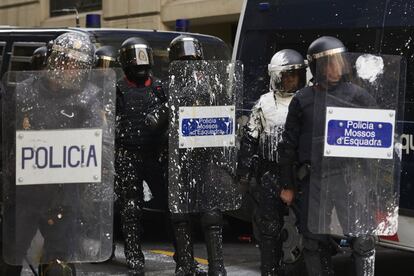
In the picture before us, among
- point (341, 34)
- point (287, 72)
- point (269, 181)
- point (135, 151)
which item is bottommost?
point (269, 181)

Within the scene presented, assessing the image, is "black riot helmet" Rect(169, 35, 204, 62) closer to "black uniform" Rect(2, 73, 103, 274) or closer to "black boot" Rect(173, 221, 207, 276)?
"black boot" Rect(173, 221, 207, 276)

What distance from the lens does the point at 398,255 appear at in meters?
8.47

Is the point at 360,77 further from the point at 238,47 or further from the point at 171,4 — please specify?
the point at 171,4

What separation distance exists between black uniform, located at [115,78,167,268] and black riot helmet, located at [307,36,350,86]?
4.83 ft

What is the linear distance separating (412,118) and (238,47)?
7.77 feet

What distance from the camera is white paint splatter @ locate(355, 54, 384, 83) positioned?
5.48 m

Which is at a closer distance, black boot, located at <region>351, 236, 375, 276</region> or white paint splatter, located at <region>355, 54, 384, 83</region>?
white paint splatter, located at <region>355, 54, 384, 83</region>

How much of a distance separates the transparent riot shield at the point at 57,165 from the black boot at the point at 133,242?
1971 millimetres

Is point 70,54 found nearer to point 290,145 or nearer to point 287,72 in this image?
point 290,145

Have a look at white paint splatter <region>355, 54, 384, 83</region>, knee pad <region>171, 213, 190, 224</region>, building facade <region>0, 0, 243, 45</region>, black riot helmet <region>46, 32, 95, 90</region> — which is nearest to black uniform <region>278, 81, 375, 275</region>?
white paint splatter <region>355, 54, 384, 83</region>

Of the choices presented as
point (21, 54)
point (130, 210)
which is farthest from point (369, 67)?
point (21, 54)

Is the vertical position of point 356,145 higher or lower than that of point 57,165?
higher

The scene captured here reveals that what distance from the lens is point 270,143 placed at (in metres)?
6.27

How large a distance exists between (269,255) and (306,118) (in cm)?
124
